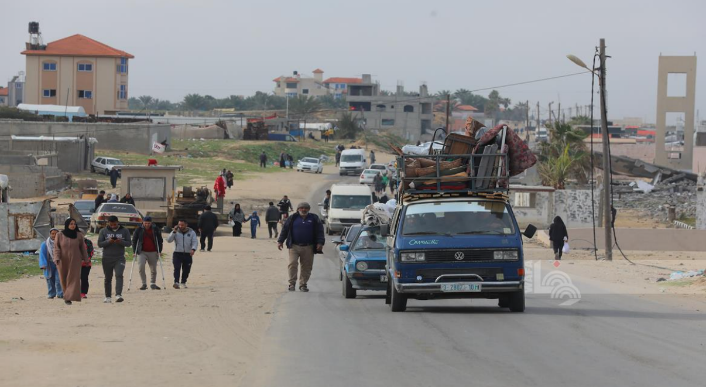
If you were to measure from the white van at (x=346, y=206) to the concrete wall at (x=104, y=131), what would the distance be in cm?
4055

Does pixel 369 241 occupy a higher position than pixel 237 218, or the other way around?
pixel 369 241

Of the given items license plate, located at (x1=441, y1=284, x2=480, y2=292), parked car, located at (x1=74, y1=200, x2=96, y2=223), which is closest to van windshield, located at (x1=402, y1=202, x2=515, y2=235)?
license plate, located at (x1=441, y1=284, x2=480, y2=292)

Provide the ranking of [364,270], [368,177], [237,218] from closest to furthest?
[364,270]
[237,218]
[368,177]

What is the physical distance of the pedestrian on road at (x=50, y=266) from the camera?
1820 centimetres

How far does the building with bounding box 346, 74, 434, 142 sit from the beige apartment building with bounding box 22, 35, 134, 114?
148 ft

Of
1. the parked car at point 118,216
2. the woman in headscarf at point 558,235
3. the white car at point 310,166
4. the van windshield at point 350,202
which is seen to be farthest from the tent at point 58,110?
the woman in headscarf at point 558,235

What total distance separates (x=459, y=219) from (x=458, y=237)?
438 mm

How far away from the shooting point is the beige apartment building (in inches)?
4336

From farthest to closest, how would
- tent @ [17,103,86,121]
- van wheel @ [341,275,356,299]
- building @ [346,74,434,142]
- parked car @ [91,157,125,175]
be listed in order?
building @ [346,74,434,142] → tent @ [17,103,86,121] → parked car @ [91,157,125,175] → van wheel @ [341,275,356,299]

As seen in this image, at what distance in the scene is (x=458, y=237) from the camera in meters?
14.8

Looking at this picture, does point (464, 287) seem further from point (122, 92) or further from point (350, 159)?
point (122, 92)

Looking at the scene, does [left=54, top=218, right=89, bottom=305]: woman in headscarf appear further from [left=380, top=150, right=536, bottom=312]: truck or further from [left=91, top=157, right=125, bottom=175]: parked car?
[left=91, top=157, right=125, bottom=175]: parked car

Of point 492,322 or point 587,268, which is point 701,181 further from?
point 492,322

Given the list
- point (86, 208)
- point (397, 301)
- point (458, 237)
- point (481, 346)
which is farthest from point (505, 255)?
point (86, 208)
